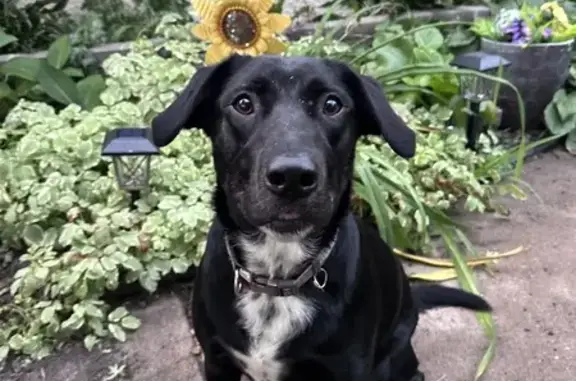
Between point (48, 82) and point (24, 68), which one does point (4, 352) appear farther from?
point (24, 68)

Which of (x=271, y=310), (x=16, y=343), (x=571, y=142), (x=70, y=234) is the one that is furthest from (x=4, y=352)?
(x=571, y=142)

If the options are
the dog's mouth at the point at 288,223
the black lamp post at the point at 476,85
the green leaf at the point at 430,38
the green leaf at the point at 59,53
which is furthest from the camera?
the green leaf at the point at 430,38

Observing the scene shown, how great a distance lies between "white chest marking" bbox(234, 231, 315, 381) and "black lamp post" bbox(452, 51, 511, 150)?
6.22 ft

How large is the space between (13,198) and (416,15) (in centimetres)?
276

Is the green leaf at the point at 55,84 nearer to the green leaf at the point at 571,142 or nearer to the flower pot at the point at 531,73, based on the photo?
the flower pot at the point at 531,73

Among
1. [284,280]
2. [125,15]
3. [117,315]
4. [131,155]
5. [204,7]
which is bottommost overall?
[117,315]

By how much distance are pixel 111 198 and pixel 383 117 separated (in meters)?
1.47

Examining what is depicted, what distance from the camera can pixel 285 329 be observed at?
227cm

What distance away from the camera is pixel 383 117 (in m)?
2.14

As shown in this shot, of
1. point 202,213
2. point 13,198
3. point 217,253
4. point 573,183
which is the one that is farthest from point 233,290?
point 573,183

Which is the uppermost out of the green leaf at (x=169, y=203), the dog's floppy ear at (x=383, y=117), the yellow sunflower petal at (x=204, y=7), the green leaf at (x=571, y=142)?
the dog's floppy ear at (x=383, y=117)

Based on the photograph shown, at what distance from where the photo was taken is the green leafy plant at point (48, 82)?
4.03m

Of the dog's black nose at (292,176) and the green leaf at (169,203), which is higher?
the dog's black nose at (292,176)

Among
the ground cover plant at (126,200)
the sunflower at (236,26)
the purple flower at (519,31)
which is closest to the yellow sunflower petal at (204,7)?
the sunflower at (236,26)
